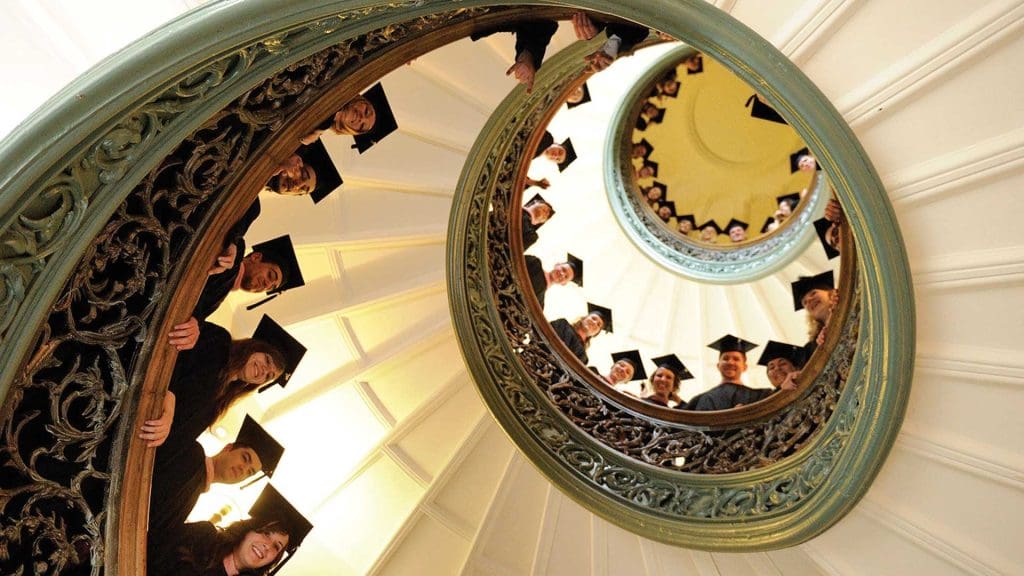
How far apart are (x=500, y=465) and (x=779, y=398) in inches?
114

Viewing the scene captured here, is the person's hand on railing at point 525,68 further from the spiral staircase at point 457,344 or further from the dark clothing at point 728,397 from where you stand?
the dark clothing at point 728,397

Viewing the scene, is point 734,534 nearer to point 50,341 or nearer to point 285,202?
point 285,202

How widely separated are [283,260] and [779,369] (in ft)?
16.3

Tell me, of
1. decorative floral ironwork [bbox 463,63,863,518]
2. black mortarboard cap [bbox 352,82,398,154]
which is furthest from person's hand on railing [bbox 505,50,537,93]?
decorative floral ironwork [bbox 463,63,863,518]

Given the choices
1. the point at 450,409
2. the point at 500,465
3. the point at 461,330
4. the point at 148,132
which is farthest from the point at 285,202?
the point at 500,465

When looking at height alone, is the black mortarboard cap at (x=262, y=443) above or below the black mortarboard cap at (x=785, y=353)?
below

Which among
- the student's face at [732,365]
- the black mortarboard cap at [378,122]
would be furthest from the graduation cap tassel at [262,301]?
the student's face at [732,365]

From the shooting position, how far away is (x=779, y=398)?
6977mm

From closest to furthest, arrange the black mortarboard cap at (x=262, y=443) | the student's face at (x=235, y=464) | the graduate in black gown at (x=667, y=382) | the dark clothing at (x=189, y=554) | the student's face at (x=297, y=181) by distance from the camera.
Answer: the dark clothing at (x=189, y=554) < the student's face at (x=297, y=181) < the student's face at (x=235, y=464) < the black mortarboard cap at (x=262, y=443) < the graduate in black gown at (x=667, y=382)

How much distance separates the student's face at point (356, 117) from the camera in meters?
5.21

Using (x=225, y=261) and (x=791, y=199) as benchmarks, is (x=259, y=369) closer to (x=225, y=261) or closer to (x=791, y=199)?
(x=225, y=261)

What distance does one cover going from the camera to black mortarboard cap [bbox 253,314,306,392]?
560 cm

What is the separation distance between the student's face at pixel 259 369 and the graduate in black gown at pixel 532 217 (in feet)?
10.4

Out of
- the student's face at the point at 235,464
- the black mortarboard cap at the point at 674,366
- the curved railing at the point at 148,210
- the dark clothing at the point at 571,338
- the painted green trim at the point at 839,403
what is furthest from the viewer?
the black mortarboard cap at the point at 674,366
